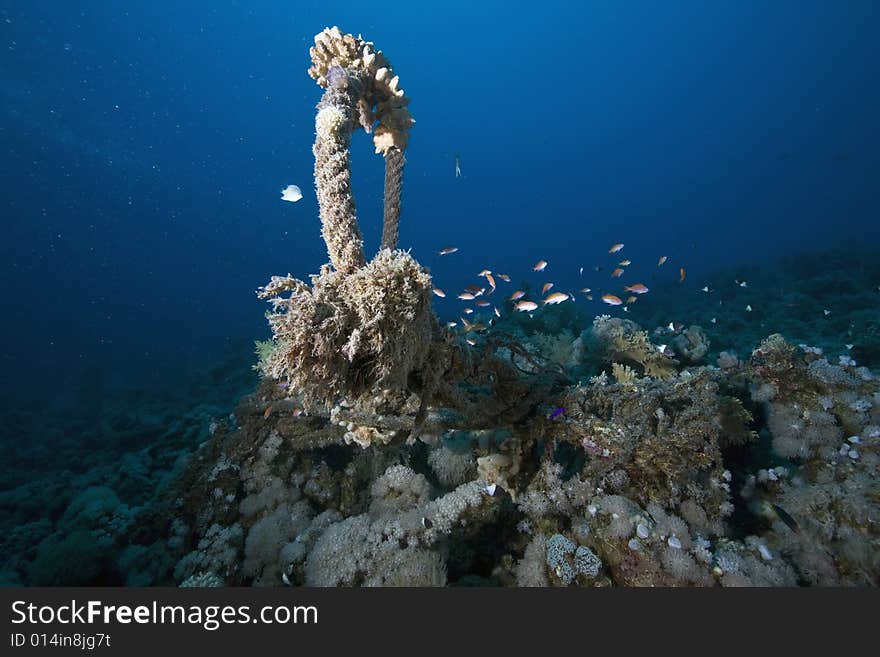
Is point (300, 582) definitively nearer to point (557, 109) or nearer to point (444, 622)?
point (444, 622)

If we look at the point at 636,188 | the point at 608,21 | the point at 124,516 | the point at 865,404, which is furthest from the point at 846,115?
the point at 124,516

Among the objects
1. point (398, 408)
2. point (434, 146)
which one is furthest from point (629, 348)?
point (434, 146)

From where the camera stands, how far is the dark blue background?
74.1 m

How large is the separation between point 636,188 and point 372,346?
589 ft

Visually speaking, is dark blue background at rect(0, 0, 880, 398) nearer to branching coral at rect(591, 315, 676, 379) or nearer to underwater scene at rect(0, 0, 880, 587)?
underwater scene at rect(0, 0, 880, 587)

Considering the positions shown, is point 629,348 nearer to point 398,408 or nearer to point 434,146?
point 398,408

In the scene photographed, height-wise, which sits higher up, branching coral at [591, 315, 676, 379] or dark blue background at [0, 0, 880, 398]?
dark blue background at [0, 0, 880, 398]

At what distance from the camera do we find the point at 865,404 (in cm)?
459

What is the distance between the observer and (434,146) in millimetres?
162250

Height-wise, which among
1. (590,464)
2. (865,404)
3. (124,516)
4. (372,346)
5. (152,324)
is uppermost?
(152,324)

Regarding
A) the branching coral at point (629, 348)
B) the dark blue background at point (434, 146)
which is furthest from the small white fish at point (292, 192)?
the dark blue background at point (434, 146)

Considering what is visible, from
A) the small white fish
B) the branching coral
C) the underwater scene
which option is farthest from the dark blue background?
the branching coral

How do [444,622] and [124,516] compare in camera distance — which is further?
[124,516]

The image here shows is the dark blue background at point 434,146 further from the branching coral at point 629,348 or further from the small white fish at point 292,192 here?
the branching coral at point 629,348
